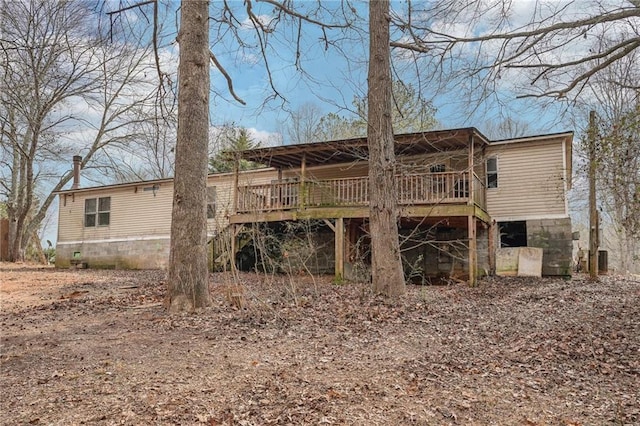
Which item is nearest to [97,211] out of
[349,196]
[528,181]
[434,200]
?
[349,196]

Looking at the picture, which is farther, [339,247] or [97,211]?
[97,211]

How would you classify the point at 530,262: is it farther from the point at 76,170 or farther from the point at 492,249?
the point at 76,170

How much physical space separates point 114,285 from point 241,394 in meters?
8.63

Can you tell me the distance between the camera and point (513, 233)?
1419cm

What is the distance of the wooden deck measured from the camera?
1162 centimetres

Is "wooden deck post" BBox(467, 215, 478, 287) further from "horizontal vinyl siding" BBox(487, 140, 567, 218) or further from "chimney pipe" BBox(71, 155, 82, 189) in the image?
"chimney pipe" BBox(71, 155, 82, 189)

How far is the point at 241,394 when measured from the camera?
11.3 ft

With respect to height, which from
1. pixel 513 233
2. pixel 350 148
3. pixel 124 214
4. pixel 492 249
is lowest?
pixel 492 249

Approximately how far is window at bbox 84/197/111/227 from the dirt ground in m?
12.4

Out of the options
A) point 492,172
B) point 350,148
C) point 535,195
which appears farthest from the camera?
point 492,172

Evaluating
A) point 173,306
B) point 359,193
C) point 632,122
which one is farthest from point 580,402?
point 359,193

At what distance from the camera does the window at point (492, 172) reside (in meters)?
14.1

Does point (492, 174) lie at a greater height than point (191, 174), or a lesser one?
greater

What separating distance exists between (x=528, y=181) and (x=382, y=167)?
746 centimetres
